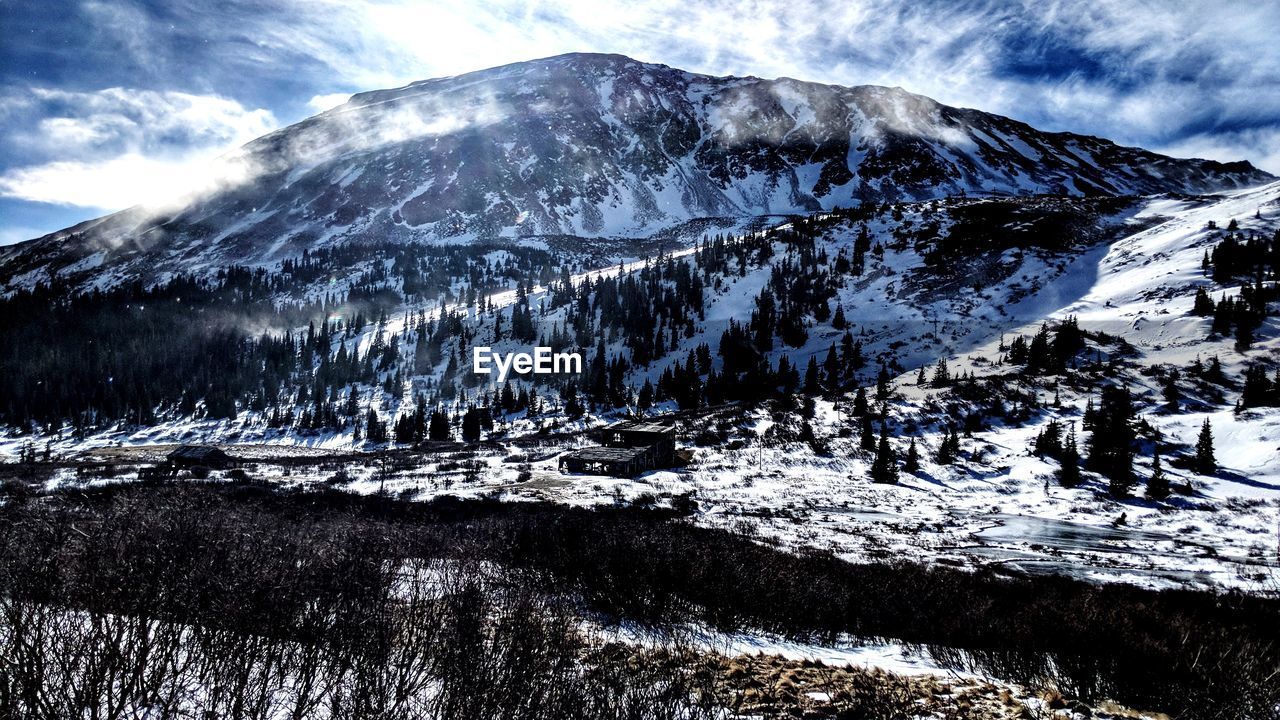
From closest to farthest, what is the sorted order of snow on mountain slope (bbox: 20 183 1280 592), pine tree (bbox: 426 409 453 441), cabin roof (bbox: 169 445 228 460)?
snow on mountain slope (bbox: 20 183 1280 592) < cabin roof (bbox: 169 445 228 460) < pine tree (bbox: 426 409 453 441)

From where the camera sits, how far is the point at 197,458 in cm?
5919

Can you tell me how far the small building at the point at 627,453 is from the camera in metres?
54.2

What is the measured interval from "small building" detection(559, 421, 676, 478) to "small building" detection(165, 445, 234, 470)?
36.1 m

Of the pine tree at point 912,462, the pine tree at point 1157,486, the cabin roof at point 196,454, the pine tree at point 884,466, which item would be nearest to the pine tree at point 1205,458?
the pine tree at point 1157,486

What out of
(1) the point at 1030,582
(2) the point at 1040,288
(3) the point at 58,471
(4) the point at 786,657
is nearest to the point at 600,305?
(2) the point at 1040,288

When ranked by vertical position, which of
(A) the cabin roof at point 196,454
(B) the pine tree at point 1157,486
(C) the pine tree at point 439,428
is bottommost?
(C) the pine tree at point 439,428

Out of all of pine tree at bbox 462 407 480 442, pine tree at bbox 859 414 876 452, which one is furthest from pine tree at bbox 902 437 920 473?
Result: pine tree at bbox 462 407 480 442

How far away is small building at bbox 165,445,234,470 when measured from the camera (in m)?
59.0

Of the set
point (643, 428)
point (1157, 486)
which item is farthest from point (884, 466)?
point (643, 428)

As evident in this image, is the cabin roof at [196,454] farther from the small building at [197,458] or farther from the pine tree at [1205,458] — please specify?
the pine tree at [1205,458]

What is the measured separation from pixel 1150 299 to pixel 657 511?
338ft

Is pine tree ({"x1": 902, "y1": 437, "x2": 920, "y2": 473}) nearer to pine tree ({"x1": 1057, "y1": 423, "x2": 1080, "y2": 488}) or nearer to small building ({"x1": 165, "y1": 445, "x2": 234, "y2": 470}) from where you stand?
pine tree ({"x1": 1057, "y1": 423, "x2": 1080, "y2": 488})

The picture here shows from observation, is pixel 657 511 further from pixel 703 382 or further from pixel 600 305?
pixel 600 305

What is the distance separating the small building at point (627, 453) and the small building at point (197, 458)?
3612cm
